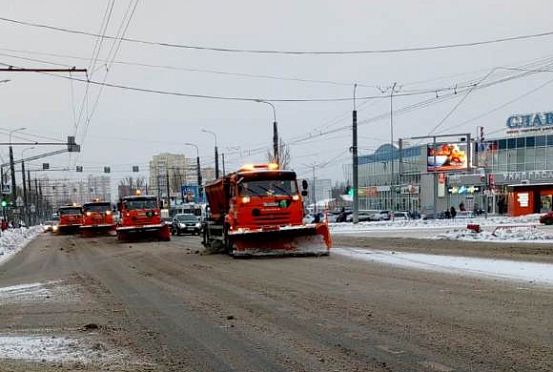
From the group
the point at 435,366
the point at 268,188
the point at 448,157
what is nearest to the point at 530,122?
the point at 448,157

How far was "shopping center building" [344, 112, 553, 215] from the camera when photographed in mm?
56094

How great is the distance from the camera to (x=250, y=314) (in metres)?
→ 9.45

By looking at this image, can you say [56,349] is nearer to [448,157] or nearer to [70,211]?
[70,211]

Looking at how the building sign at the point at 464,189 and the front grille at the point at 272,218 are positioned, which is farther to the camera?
the building sign at the point at 464,189

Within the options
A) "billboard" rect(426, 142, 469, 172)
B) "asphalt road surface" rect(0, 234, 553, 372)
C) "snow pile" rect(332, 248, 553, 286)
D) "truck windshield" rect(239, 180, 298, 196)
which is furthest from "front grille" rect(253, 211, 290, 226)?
"billboard" rect(426, 142, 469, 172)

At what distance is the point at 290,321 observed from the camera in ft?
28.9

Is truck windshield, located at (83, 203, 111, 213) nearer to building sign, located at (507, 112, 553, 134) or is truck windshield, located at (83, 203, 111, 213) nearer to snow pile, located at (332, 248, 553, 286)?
snow pile, located at (332, 248, 553, 286)

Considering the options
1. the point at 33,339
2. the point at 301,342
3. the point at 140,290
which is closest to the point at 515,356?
the point at 301,342

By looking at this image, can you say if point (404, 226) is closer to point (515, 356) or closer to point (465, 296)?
point (465, 296)

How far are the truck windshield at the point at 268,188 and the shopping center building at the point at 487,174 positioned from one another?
116ft

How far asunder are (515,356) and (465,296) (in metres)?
4.27

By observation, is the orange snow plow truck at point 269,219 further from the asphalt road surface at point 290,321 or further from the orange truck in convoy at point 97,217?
the orange truck in convoy at point 97,217

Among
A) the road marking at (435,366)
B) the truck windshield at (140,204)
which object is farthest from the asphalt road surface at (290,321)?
the truck windshield at (140,204)

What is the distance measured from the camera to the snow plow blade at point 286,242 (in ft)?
67.1
